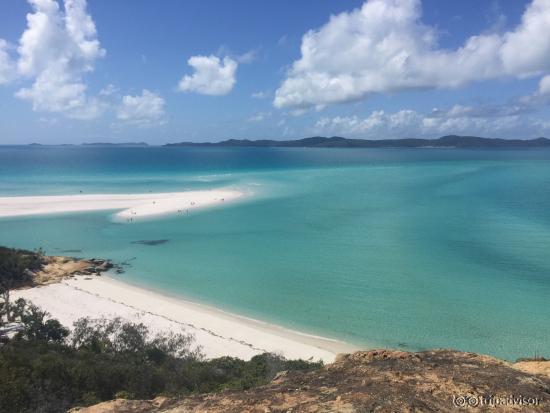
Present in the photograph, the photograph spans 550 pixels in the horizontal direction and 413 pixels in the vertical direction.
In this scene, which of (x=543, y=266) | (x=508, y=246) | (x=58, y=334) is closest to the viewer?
(x=58, y=334)

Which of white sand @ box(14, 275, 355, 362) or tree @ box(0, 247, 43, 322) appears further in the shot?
tree @ box(0, 247, 43, 322)

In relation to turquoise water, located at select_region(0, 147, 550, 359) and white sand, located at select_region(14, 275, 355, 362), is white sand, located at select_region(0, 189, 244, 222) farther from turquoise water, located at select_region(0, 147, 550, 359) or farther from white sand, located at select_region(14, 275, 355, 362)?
white sand, located at select_region(14, 275, 355, 362)

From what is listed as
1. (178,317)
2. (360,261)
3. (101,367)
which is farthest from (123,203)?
(101,367)

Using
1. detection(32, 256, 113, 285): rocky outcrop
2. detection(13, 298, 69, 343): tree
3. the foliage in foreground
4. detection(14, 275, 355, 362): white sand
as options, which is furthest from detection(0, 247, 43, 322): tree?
the foliage in foreground

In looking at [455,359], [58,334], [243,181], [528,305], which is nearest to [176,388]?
[455,359]

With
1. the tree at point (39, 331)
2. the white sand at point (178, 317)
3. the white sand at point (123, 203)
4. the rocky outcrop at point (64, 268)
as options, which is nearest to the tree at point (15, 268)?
the rocky outcrop at point (64, 268)

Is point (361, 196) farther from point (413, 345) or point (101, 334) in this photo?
point (101, 334)
